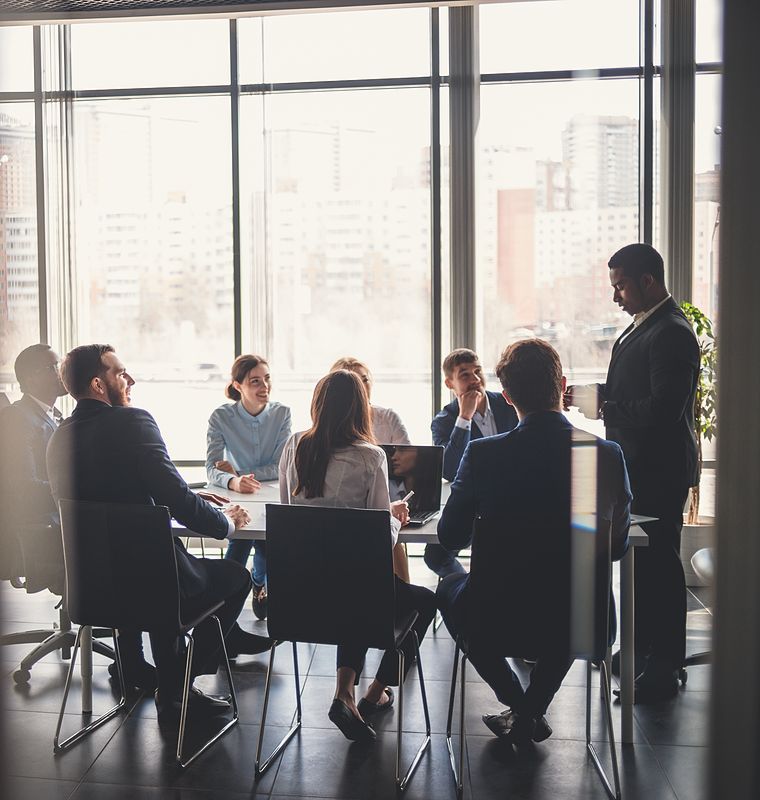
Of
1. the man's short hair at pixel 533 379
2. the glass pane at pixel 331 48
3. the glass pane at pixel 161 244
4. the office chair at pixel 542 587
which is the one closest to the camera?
the office chair at pixel 542 587

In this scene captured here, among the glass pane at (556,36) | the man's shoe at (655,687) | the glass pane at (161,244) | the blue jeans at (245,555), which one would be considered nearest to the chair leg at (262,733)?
the blue jeans at (245,555)

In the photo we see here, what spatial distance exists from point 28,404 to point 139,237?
2.33 meters

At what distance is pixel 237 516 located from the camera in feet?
9.33

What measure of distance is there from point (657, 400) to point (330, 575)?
140cm

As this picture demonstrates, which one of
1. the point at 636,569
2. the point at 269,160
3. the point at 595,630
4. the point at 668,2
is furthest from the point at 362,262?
the point at 595,630

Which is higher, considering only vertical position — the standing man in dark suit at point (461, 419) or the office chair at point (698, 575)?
the standing man in dark suit at point (461, 419)

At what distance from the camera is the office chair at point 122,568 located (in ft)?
8.02

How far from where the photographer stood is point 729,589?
0.69m

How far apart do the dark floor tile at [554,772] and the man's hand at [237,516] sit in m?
1.08

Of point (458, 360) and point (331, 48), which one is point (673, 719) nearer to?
point (458, 360)

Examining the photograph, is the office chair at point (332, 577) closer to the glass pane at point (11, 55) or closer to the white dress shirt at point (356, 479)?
the white dress shirt at point (356, 479)

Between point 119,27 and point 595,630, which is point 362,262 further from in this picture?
point 595,630

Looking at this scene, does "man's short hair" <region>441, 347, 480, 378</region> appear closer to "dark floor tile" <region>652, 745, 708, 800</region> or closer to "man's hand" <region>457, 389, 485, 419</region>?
"man's hand" <region>457, 389, 485, 419</region>

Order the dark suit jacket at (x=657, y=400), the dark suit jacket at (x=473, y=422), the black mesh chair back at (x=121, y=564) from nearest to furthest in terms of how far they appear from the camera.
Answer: the black mesh chair back at (x=121, y=564)
the dark suit jacket at (x=657, y=400)
the dark suit jacket at (x=473, y=422)
